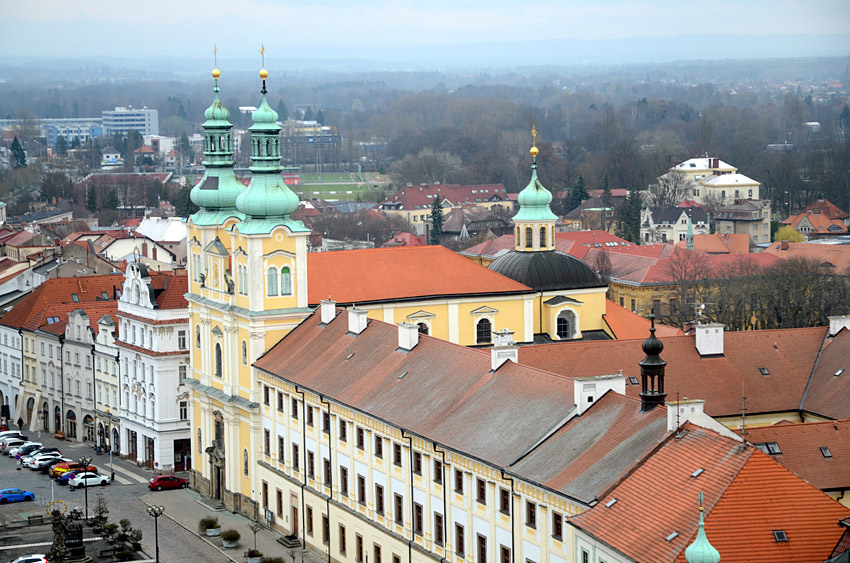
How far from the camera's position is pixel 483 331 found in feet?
231

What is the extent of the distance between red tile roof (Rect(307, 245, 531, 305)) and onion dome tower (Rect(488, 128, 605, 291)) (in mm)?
2425

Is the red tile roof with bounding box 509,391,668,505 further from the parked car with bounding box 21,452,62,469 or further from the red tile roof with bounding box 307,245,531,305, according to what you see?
the parked car with bounding box 21,452,62,469

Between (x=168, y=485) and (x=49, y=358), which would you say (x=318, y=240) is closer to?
(x=49, y=358)

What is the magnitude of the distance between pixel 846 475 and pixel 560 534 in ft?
36.5

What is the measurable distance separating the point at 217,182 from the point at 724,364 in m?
23.5

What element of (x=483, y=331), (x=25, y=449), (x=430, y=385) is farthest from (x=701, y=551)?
(x=25, y=449)

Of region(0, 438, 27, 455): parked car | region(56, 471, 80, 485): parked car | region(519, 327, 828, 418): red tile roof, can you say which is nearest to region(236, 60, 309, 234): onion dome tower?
region(519, 327, 828, 418): red tile roof

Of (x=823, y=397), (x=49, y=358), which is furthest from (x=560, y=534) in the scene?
(x=49, y=358)

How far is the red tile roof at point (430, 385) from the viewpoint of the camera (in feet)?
151

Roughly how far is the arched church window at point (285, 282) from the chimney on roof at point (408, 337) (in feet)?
31.0

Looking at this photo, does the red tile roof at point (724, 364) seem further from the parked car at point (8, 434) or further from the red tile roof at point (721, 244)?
the red tile roof at point (721, 244)

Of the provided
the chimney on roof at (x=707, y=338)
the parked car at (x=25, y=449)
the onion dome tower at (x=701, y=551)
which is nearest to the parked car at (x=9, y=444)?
the parked car at (x=25, y=449)

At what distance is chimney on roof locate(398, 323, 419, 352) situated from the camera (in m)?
55.8

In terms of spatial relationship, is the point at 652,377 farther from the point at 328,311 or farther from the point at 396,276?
the point at 396,276
